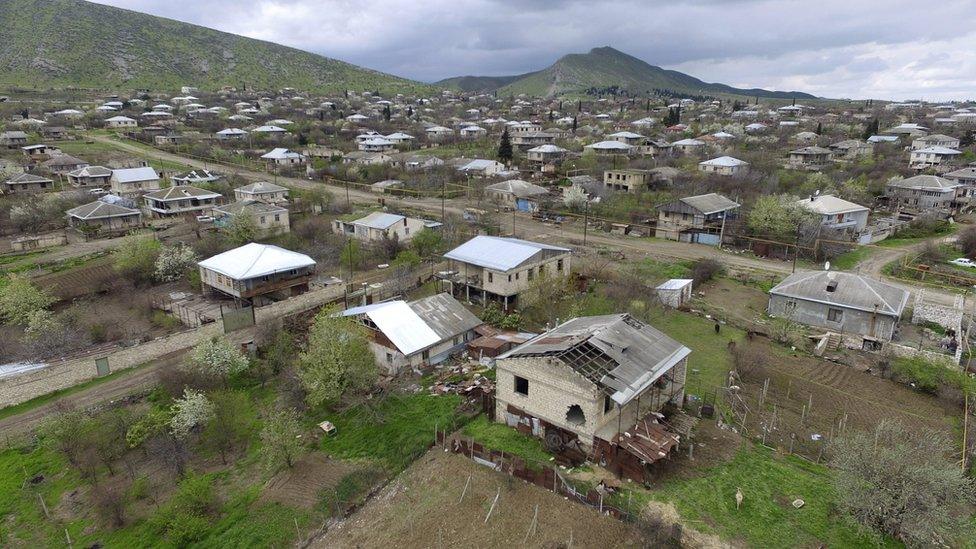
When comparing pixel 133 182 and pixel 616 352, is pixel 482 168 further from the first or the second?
pixel 616 352

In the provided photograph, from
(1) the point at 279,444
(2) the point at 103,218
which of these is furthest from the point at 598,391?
(2) the point at 103,218

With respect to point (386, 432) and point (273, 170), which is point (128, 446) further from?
point (273, 170)

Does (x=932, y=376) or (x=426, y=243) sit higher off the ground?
(x=426, y=243)

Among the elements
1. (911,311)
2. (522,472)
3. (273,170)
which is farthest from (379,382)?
(273,170)

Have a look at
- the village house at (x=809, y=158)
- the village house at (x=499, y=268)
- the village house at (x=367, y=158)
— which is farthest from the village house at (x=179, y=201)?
the village house at (x=809, y=158)

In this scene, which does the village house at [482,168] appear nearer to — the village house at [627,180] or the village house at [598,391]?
the village house at [627,180]

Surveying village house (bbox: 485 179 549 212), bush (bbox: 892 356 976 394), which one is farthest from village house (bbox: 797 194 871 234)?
village house (bbox: 485 179 549 212)
